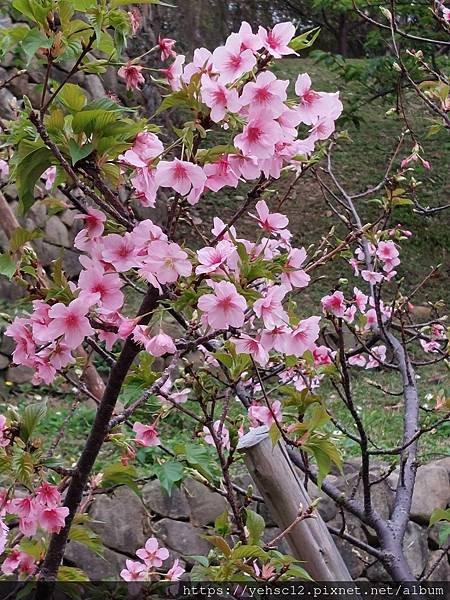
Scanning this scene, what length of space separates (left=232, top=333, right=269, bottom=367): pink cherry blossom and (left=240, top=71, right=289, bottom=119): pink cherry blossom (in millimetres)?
278

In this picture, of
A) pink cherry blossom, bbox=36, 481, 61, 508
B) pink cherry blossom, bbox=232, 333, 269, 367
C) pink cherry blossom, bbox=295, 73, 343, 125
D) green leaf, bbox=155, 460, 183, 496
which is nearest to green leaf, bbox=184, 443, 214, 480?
green leaf, bbox=155, 460, 183, 496

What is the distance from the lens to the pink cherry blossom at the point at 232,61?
0.76m

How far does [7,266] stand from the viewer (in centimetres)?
85

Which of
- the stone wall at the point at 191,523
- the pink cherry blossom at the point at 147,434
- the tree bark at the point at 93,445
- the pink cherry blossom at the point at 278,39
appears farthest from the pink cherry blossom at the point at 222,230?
the stone wall at the point at 191,523

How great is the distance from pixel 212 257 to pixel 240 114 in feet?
0.52

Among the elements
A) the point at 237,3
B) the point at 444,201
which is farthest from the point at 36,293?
the point at 237,3

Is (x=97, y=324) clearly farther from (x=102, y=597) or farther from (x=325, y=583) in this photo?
(x=102, y=597)

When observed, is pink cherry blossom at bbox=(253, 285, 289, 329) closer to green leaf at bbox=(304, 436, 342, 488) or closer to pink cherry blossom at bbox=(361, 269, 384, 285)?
green leaf at bbox=(304, 436, 342, 488)

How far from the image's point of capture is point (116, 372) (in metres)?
0.93

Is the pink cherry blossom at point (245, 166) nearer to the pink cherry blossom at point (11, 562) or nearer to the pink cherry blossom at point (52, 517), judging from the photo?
the pink cherry blossom at point (52, 517)

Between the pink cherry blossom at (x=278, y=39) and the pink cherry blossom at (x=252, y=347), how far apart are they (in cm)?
34

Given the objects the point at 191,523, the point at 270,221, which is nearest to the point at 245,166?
the point at 270,221

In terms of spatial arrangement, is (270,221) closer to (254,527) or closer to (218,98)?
(218,98)

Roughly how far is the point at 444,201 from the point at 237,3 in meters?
3.79
